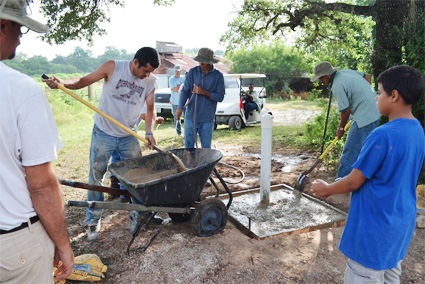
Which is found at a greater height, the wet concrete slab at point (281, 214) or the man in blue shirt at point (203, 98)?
the man in blue shirt at point (203, 98)

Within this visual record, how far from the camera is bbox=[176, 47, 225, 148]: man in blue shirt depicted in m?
4.85

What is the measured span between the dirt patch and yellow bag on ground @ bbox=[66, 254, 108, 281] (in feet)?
0.31

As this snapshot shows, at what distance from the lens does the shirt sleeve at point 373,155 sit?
5.64 ft

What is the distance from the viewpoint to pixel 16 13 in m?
1.27

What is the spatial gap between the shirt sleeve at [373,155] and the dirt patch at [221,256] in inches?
56.2

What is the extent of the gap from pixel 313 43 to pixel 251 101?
3244mm

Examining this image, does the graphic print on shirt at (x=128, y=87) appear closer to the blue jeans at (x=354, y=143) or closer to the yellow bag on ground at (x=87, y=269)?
the yellow bag on ground at (x=87, y=269)

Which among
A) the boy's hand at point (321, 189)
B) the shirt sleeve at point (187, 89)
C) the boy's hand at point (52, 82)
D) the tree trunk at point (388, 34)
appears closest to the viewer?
the boy's hand at point (321, 189)

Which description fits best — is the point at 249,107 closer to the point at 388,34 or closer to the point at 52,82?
the point at 388,34

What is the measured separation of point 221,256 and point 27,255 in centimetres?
205

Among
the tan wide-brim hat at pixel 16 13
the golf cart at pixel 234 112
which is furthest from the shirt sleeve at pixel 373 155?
the golf cart at pixel 234 112

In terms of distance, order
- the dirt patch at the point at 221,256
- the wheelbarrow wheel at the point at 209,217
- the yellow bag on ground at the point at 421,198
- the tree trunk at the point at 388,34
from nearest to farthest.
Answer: the dirt patch at the point at 221,256
the wheelbarrow wheel at the point at 209,217
the yellow bag on ground at the point at 421,198
the tree trunk at the point at 388,34

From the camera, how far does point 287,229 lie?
3.73 metres

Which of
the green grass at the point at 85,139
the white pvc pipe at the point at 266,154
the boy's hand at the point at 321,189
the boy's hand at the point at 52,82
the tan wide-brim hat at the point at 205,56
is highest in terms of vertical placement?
the tan wide-brim hat at the point at 205,56
